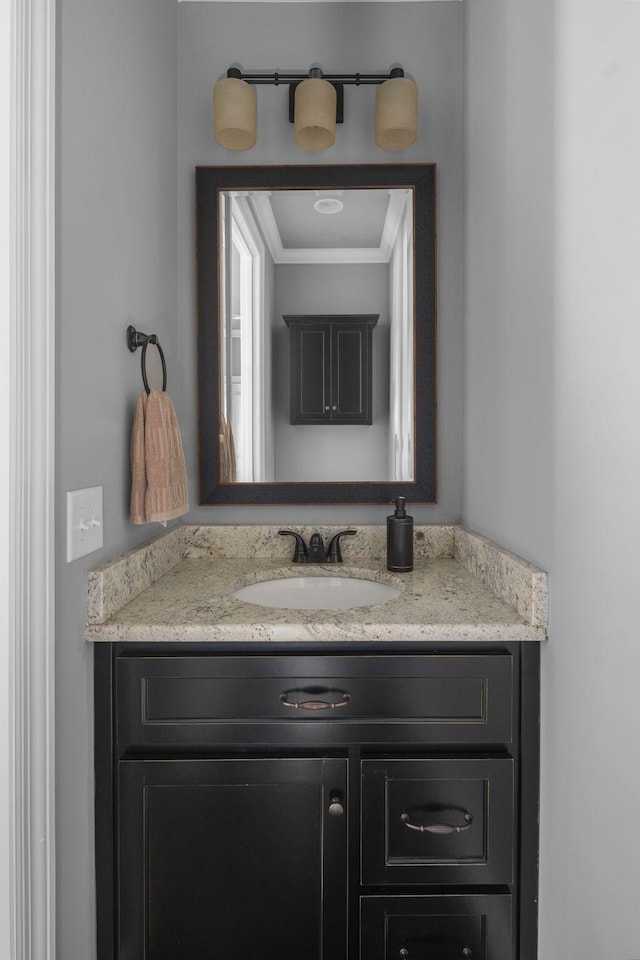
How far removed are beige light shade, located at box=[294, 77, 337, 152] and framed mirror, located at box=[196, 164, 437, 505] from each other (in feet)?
0.29

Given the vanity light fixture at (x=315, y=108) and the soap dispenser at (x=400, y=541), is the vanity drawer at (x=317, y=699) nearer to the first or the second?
the soap dispenser at (x=400, y=541)

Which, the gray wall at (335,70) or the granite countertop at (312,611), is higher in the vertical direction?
the gray wall at (335,70)

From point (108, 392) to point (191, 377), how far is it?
1.83ft

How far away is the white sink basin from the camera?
5.03ft

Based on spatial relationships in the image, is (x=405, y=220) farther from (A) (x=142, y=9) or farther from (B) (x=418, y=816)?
(B) (x=418, y=816)

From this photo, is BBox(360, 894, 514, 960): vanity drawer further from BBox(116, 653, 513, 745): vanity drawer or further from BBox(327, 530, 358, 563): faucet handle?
BBox(327, 530, 358, 563): faucet handle

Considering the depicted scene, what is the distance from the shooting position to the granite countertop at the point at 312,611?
1140 millimetres

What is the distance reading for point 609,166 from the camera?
2.89 feet

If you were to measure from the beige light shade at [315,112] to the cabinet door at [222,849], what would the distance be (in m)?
1.53

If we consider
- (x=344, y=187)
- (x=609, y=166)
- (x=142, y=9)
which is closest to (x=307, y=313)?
(x=344, y=187)

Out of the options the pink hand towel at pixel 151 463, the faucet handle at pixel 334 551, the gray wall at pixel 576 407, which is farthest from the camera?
the faucet handle at pixel 334 551

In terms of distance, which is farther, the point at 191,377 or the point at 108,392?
the point at 191,377

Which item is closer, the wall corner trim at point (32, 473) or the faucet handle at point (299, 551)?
the wall corner trim at point (32, 473)

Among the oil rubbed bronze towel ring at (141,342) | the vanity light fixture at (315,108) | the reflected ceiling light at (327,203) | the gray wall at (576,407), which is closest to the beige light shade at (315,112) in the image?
the vanity light fixture at (315,108)
